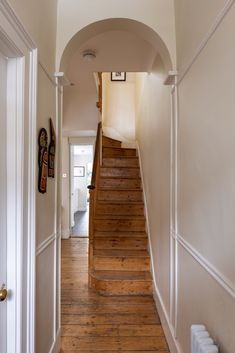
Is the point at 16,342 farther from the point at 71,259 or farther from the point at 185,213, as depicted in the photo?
the point at 71,259

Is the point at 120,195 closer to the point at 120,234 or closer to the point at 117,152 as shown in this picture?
the point at 120,234

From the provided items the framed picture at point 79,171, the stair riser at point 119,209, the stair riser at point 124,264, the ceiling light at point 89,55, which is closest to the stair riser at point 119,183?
the stair riser at point 119,209

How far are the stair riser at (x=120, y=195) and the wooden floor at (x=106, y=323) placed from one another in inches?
50.9

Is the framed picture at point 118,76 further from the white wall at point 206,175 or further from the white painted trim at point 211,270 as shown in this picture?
the white painted trim at point 211,270

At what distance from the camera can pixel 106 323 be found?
7.95ft

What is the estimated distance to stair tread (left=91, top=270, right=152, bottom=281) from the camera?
3066mm

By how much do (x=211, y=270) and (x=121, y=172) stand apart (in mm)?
3545

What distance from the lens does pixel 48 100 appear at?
1.76m

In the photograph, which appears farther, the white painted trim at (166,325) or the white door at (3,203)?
the white painted trim at (166,325)

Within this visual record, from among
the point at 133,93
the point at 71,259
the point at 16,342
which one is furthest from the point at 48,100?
the point at 133,93

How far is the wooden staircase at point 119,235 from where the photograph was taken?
119 inches

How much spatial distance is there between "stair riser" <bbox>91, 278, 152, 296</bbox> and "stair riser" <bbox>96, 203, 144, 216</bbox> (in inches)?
42.7

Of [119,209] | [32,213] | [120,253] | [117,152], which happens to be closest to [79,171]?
[117,152]

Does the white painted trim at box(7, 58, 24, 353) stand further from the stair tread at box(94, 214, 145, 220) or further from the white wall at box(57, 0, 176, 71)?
the stair tread at box(94, 214, 145, 220)
